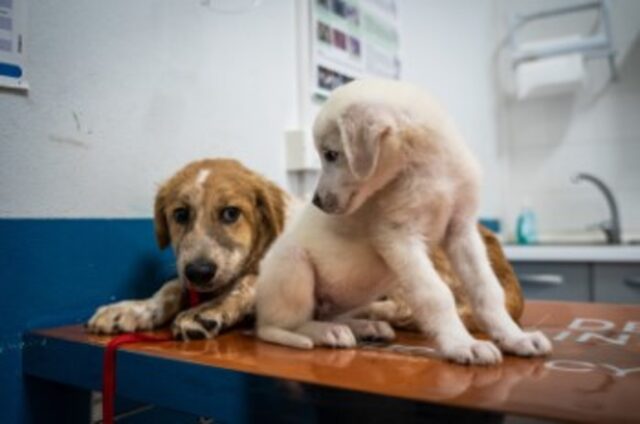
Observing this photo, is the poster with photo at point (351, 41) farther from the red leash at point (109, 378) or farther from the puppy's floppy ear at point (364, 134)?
the red leash at point (109, 378)

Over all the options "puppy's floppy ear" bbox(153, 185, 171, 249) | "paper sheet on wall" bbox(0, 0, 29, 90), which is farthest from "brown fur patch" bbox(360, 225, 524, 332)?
"paper sheet on wall" bbox(0, 0, 29, 90)

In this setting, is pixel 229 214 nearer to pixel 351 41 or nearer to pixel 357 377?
pixel 357 377

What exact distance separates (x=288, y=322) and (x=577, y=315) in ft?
2.26

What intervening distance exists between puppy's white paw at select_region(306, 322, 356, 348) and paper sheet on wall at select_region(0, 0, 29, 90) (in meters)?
0.72

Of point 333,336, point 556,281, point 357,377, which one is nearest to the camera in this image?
point 357,377

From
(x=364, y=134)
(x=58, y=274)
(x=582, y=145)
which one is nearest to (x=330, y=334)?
(x=364, y=134)

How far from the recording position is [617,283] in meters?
1.97

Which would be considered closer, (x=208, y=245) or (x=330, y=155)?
(x=330, y=155)

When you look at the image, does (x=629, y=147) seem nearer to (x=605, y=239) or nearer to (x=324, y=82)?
(x=605, y=239)

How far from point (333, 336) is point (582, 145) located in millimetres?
2538

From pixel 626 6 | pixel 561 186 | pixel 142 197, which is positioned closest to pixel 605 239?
pixel 561 186

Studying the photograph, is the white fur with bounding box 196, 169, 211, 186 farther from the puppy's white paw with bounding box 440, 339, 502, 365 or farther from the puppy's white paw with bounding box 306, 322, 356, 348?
the puppy's white paw with bounding box 440, 339, 502, 365

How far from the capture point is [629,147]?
8.89 ft

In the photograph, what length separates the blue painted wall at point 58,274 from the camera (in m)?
0.94
